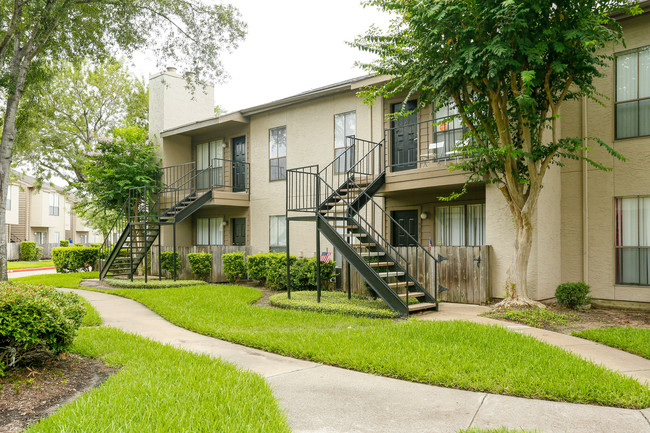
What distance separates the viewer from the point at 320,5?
14844 millimetres

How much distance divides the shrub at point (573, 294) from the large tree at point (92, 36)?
37.7 feet

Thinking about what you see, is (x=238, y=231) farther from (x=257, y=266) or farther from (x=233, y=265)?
(x=257, y=266)

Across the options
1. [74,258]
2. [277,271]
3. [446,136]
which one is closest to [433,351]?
[446,136]

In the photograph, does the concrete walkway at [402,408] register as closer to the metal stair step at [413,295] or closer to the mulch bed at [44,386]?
the mulch bed at [44,386]

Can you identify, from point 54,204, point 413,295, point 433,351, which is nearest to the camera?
point 433,351

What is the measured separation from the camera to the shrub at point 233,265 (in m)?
15.1

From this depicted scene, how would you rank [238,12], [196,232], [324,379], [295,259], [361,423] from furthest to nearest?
[196,232] → [238,12] → [295,259] → [324,379] → [361,423]

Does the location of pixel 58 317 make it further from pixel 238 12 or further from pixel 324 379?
pixel 238 12

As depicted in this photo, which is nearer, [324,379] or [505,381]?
[505,381]

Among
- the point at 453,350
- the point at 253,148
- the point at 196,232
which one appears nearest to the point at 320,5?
the point at 253,148

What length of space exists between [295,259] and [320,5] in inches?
314

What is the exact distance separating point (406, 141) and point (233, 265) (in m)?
6.63

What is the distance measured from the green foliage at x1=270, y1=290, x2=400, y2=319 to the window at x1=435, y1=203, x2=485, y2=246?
310 centimetres

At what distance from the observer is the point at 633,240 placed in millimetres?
9891
